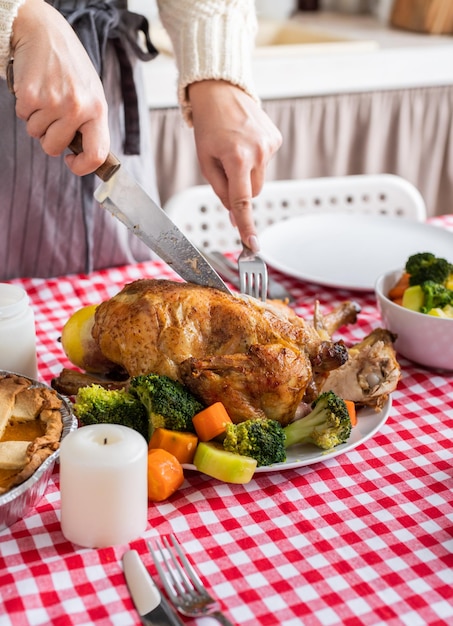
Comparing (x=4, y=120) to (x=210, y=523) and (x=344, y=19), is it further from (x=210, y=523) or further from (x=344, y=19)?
(x=344, y=19)

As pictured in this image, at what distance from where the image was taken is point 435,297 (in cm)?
169

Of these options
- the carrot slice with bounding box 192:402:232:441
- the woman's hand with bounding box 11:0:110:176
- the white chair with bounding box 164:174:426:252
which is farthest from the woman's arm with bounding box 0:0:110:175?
the white chair with bounding box 164:174:426:252

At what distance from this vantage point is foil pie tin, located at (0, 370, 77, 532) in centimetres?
111

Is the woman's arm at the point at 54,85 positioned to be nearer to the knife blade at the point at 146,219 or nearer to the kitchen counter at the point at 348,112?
the knife blade at the point at 146,219

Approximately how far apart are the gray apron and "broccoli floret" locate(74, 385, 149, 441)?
85cm

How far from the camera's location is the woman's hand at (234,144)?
1.74 meters

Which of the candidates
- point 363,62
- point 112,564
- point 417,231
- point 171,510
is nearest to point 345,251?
point 417,231

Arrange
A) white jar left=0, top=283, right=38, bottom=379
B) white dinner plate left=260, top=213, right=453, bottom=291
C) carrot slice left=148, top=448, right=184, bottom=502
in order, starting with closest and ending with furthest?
1. carrot slice left=148, top=448, right=184, bottom=502
2. white jar left=0, top=283, right=38, bottom=379
3. white dinner plate left=260, top=213, right=453, bottom=291

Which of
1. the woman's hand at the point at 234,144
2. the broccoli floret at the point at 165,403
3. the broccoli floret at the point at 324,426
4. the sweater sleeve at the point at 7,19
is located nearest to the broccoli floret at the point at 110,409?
the broccoli floret at the point at 165,403

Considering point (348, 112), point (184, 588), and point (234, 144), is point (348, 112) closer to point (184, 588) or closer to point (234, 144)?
point (234, 144)

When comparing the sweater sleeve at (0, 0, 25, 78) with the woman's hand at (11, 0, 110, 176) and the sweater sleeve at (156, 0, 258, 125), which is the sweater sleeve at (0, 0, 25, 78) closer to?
the woman's hand at (11, 0, 110, 176)

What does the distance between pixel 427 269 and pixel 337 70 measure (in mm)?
2099

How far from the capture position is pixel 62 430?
1257mm

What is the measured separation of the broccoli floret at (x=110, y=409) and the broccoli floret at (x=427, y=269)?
713 millimetres
